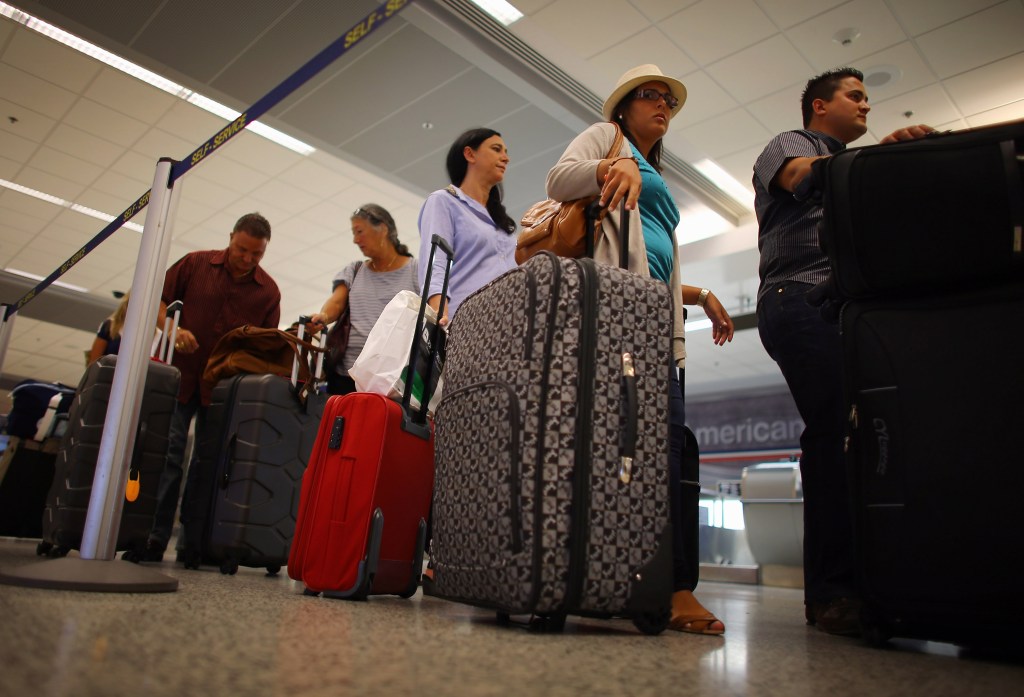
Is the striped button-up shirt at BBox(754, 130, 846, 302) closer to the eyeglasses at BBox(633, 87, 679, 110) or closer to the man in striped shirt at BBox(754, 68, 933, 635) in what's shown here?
the man in striped shirt at BBox(754, 68, 933, 635)

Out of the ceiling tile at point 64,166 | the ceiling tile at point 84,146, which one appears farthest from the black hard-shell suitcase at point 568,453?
the ceiling tile at point 64,166

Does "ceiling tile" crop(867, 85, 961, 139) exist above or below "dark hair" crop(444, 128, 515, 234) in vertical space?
above

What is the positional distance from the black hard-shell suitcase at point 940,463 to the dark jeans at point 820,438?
1.22ft

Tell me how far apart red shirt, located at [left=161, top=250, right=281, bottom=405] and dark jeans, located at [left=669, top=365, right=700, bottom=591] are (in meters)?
2.15

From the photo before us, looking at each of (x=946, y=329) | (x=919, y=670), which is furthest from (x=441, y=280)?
(x=919, y=670)

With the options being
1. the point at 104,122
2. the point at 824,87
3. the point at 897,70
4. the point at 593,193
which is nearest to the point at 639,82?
the point at 593,193

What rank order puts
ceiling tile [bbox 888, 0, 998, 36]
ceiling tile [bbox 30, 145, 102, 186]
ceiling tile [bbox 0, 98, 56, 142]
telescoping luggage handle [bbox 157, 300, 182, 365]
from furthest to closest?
1. ceiling tile [bbox 30, 145, 102, 186]
2. ceiling tile [bbox 0, 98, 56, 142]
3. ceiling tile [bbox 888, 0, 998, 36]
4. telescoping luggage handle [bbox 157, 300, 182, 365]

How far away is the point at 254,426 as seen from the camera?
2312 mm

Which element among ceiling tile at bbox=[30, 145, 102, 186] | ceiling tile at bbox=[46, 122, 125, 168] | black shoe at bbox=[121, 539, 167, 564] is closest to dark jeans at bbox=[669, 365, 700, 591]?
black shoe at bbox=[121, 539, 167, 564]

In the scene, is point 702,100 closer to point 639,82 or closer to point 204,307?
point 639,82

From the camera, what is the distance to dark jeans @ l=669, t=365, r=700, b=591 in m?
1.49

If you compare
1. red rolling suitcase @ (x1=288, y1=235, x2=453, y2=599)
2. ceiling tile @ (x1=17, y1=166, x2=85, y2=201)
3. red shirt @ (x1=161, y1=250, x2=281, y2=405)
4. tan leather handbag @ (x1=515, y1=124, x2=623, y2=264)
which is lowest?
red rolling suitcase @ (x1=288, y1=235, x2=453, y2=599)

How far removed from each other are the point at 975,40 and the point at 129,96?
7.31 m

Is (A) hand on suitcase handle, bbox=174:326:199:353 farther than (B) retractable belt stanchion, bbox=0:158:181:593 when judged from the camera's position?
Yes
